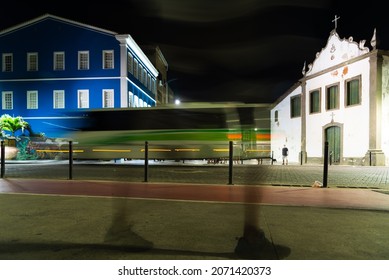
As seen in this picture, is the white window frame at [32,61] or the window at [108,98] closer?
the window at [108,98]

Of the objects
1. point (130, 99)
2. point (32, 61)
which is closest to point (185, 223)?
point (130, 99)

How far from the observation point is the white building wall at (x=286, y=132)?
3019 cm

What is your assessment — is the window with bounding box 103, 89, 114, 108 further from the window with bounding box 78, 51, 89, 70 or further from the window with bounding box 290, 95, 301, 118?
the window with bounding box 290, 95, 301, 118

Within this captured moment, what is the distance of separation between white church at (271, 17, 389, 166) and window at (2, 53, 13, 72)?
90.2 feet

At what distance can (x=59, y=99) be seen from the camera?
34344mm

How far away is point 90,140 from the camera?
22156mm

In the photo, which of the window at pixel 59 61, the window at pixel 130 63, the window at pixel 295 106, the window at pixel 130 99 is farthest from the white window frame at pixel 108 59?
the window at pixel 295 106

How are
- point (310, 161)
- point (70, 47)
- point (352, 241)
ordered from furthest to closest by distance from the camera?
1. point (70, 47)
2. point (310, 161)
3. point (352, 241)

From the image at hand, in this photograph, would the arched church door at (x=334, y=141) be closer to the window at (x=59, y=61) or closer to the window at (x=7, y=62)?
the window at (x=59, y=61)

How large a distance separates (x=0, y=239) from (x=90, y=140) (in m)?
18.2

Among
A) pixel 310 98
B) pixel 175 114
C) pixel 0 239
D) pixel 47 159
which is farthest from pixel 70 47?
pixel 0 239

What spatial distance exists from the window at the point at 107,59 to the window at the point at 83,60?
5.99 ft

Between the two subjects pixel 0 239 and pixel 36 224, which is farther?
pixel 36 224

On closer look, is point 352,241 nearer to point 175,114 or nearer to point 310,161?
point 175,114
